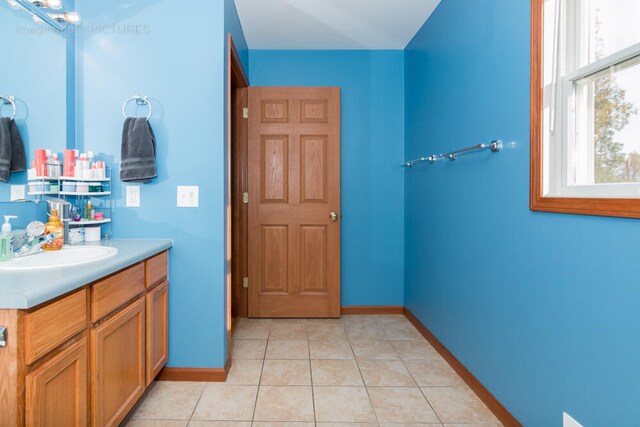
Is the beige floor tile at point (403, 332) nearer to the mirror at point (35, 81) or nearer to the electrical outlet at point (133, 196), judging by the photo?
the electrical outlet at point (133, 196)

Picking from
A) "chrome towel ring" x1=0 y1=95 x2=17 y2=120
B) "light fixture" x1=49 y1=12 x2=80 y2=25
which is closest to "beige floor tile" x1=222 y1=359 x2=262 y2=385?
"chrome towel ring" x1=0 y1=95 x2=17 y2=120

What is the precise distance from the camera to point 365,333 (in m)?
2.87

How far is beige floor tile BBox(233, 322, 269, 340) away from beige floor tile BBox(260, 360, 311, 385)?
45 centimetres

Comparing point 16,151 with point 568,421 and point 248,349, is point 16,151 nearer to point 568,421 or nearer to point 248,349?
point 248,349

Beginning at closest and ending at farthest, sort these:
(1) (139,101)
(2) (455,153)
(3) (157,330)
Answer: (3) (157,330)
(1) (139,101)
(2) (455,153)

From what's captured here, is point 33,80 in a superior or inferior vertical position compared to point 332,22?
inferior

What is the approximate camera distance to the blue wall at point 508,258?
114 cm

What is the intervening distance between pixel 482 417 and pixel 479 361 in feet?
0.94

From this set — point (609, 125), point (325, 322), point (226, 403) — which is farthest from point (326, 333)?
point (609, 125)

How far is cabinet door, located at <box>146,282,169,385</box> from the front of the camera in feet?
5.89

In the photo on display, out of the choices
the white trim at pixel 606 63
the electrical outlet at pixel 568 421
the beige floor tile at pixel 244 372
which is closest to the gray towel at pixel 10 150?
the beige floor tile at pixel 244 372

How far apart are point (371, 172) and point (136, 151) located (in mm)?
2042

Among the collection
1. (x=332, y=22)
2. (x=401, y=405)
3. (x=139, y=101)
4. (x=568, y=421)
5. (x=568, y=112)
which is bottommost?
(x=401, y=405)

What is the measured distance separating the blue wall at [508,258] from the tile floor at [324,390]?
0.23 meters
